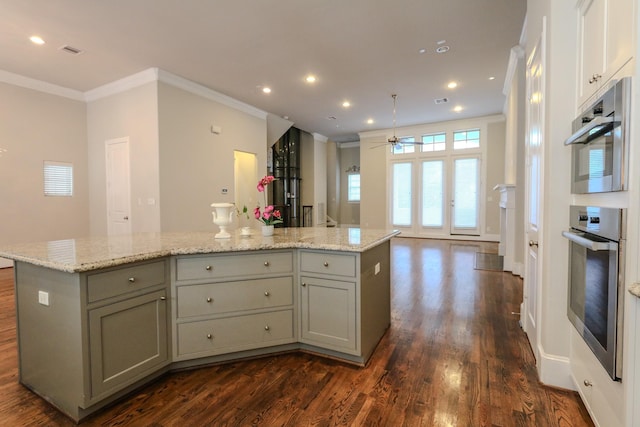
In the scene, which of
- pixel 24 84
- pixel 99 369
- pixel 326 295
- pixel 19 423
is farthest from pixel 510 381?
pixel 24 84

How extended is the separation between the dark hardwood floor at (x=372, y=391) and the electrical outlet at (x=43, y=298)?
0.61 metres

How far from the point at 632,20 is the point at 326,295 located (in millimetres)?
2085

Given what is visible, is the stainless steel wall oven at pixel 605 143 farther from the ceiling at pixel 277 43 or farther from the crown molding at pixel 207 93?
the crown molding at pixel 207 93

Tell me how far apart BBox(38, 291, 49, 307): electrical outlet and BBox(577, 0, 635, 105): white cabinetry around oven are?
3006 mm

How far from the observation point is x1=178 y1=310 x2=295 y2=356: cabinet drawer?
7.15ft

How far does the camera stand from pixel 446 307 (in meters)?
3.49

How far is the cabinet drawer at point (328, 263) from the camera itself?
222 centimetres

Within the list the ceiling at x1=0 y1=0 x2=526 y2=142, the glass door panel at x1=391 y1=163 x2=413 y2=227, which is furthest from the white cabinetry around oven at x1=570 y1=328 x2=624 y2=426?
the glass door panel at x1=391 y1=163 x2=413 y2=227

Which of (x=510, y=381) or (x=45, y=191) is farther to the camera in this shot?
(x=45, y=191)

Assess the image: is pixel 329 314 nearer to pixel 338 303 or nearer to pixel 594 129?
pixel 338 303

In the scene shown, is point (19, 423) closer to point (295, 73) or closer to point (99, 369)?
point (99, 369)

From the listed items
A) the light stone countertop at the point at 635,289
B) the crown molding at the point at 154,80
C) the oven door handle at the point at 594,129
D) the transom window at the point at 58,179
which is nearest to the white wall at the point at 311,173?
the crown molding at the point at 154,80

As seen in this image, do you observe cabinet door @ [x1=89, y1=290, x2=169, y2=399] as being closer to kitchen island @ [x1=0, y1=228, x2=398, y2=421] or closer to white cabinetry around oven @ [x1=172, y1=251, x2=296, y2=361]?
kitchen island @ [x1=0, y1=228, x2=398, y2=421]

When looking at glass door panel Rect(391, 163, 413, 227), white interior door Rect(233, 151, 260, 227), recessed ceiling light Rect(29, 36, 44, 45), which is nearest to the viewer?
recessed ceiling light Rect(29, 36, 44, 45)
